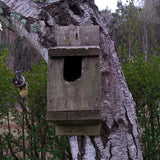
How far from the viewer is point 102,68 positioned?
2.13 metres

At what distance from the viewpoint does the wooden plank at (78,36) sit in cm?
197

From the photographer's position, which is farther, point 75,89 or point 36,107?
point 36,107

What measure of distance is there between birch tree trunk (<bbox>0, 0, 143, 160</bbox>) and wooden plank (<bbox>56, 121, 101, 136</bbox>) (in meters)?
0.20

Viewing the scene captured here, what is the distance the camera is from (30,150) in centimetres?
445

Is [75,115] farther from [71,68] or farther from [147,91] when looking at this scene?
[147,91]

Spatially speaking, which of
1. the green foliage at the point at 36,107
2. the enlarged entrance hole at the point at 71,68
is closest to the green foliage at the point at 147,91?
the green foliage at the point at 36,107

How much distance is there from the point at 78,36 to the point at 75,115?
2.24 feet

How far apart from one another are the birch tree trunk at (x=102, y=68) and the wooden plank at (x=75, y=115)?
40cm

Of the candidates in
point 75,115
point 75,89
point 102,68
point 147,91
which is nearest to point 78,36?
point 102,68

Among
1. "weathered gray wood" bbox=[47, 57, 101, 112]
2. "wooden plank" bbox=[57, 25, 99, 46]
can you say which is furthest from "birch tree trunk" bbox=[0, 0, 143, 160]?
"weathered gray wood" bbox=[47, 57, 101, 112]

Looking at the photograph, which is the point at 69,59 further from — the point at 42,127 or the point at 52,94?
the point at 42,127

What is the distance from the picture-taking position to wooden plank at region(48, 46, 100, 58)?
179 centimetres

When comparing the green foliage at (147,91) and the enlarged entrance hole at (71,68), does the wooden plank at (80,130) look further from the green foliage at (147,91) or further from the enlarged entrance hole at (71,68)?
the green foliage at (147,91)

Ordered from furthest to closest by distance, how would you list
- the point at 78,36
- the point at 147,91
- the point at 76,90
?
the point at 147,91, the point at 78,36, the point at 76,90
